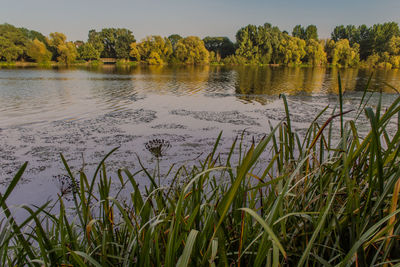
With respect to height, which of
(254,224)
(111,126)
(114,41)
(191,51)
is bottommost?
(111,126)

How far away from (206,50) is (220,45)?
88.6 feet

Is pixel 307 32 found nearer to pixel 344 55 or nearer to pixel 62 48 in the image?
pixel 344 55

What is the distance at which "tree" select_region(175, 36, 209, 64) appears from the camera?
236 ft

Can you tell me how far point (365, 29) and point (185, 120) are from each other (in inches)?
4193

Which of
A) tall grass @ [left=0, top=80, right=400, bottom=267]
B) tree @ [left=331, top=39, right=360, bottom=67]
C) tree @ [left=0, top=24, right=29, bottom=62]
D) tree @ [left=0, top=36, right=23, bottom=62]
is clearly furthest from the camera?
tree @ [left=331, top=39, right=360, bottom=67]

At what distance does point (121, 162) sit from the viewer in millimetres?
5484

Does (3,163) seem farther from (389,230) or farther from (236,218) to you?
(389,230)

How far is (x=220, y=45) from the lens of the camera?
9938cm

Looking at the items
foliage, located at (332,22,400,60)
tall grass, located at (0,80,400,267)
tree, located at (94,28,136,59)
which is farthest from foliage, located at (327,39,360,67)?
tall grass, located at (0,80,400,267)

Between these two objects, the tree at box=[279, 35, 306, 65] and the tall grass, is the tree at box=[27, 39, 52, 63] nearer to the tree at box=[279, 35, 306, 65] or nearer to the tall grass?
the tree at box=[279, 35, 306, 65]

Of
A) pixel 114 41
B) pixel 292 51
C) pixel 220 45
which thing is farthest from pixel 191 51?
pixel 220 45

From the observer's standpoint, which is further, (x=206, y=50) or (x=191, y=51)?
(x=206, y=50)

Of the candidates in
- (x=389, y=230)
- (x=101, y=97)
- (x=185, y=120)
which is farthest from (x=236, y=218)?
(x=101, y=97)

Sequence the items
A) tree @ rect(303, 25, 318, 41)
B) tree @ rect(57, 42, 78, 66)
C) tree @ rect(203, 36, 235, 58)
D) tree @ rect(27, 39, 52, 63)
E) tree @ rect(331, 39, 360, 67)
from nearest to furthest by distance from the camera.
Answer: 1. tree @ rect(27, 39, 52, 63)
2. tree @ rect(57, 42, 78, 66)
3. tree @ rect(331, 39, 360, 67)
4. tree @ rect(303, 25, 318, 41)
5. tree @ rect(203, 36, 235, 58)
